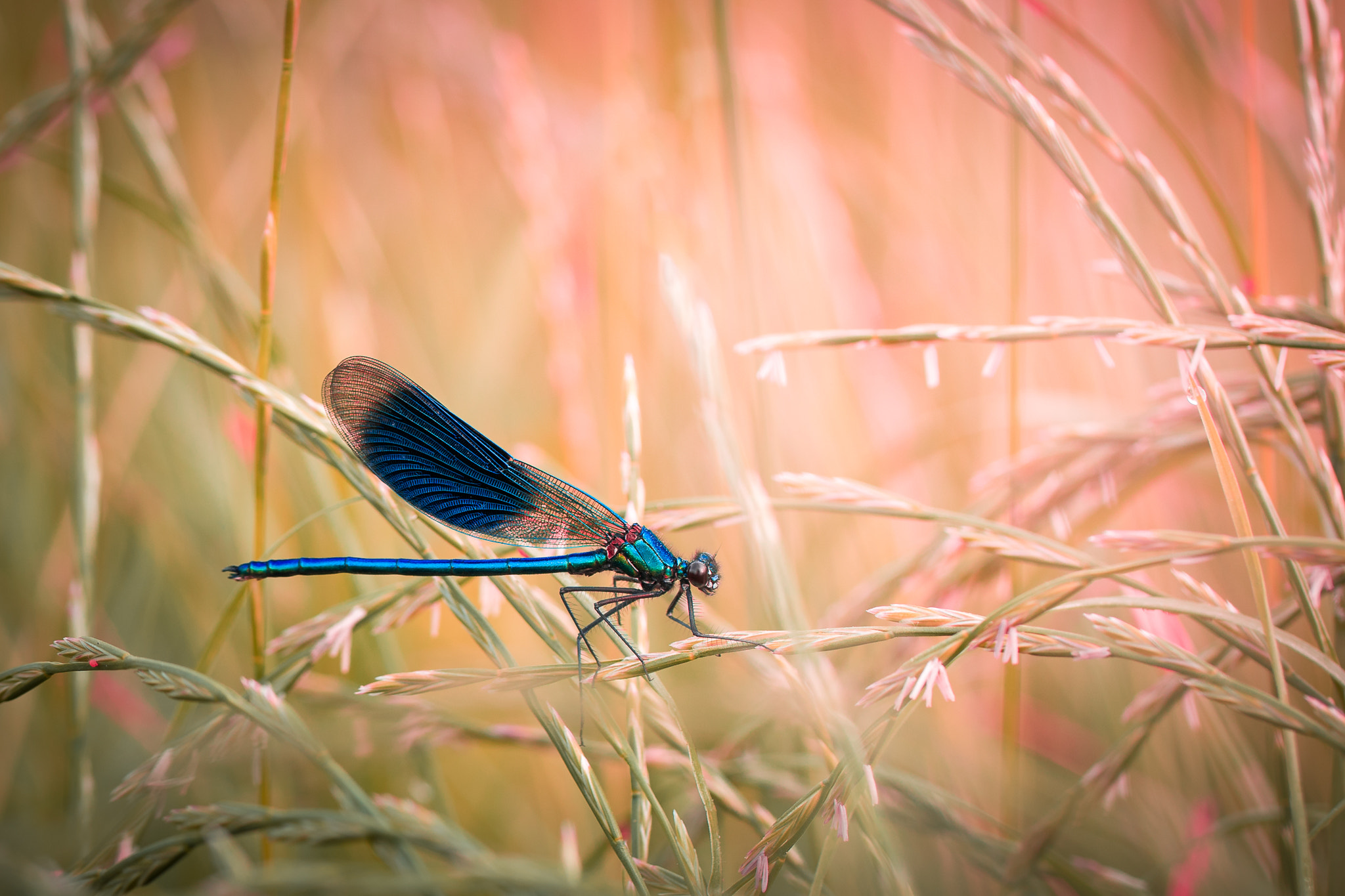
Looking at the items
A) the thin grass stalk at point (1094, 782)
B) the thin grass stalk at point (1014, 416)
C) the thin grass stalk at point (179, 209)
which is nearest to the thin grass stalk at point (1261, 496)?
the thin grass stalk at point (1094, 782)

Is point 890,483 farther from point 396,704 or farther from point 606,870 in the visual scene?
point 396,704

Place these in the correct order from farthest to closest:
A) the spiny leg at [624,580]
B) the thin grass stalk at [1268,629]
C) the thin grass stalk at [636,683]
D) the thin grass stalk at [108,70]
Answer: the spiny leg at [624,580] < the thin grass stalk at [108,70] < the thin grass stalk at [636,683] < the thin grass stalk at [1268,629]

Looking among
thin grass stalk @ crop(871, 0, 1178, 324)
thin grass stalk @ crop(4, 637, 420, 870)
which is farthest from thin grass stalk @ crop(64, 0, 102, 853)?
thin grass stalk @ crop(871, 0, 1178, 324)

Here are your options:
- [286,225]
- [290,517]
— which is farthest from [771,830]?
[286,225]

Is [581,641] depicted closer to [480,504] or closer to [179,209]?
[480,504]

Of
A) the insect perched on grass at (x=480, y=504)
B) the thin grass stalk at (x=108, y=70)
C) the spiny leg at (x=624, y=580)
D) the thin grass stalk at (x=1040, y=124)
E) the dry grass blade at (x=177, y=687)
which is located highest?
the thin grass stalk at (x=108, y=70)

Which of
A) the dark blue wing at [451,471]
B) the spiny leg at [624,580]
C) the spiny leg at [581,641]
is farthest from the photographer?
the spiny leg at [624,580]

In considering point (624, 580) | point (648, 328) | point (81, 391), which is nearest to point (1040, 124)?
point (624, 580)

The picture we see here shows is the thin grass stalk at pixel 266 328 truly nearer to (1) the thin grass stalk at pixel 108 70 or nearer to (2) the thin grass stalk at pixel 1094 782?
(1) the thin grass stalk at pixel 108 70
